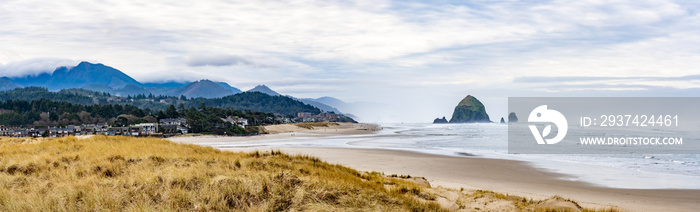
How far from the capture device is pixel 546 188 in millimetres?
15930

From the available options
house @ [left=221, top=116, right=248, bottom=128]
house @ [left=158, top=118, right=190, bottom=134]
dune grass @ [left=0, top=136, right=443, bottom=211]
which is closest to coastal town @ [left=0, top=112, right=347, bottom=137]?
house @ [left=158, top=118, right=190, bottom=134]

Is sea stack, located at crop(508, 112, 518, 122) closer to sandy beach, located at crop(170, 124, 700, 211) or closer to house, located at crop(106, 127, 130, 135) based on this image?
house, located at crop(106, 127, 130, 135)

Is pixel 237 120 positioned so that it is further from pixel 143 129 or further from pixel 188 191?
pixel 188 191

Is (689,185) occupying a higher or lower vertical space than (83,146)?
lower

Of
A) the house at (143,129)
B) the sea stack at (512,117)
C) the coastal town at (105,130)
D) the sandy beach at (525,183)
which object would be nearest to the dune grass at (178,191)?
the sandy beach at (525,183)

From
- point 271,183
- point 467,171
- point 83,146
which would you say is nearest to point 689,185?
point 467,171

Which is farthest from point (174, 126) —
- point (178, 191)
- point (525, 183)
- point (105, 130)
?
point (178, 191)

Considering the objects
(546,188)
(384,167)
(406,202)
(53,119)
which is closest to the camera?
(406,202)

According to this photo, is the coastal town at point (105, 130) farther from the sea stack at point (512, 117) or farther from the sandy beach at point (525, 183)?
the sea stack at point (512, 117)

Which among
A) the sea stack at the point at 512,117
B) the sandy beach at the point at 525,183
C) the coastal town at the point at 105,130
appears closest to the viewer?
the sandy beach at the point at 525,183

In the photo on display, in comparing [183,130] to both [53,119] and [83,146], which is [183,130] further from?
[83,146]

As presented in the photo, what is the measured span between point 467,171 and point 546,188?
4.99 m

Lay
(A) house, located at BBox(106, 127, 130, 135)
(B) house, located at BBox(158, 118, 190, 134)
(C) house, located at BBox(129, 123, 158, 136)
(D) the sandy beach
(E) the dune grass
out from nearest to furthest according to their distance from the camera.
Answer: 1. (E) the dune grass
2. (D) the sandy beach
3. (A) house, located at BBox(106, 127, 130, 135)
4. (C) house, located at BBox(129, 123, 158, 136)
5. (B) house, located at BBox(158, 118, 190, 134)

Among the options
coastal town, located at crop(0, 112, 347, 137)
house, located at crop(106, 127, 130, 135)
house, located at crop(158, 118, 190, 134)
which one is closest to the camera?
coastal town, located at crop(0, 112, 347, 137)
